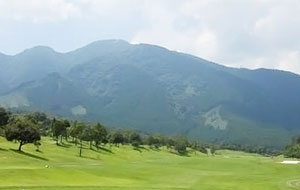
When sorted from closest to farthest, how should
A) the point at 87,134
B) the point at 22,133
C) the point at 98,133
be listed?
1. the point at 22,133
2. the point at 87,134
3. the point at 98,133

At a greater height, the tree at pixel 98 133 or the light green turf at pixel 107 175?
the tree at pixel 98 133

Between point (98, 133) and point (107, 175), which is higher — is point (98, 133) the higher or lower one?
the higher one

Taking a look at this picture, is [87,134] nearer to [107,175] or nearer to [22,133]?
[22,133]

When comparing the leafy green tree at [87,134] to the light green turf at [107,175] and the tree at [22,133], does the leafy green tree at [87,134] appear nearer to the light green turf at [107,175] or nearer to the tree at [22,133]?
the light green turf at [107,175]

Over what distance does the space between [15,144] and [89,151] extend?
85.4 ft

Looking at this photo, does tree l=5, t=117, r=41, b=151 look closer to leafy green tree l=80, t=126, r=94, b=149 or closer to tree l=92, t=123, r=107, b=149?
leafy green tree l=80, t=126, r=94, b=149

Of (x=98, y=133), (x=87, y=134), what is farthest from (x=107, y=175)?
(x=98, y=133)

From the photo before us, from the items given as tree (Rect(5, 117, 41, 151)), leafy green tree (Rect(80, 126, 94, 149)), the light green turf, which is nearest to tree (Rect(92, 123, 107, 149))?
leafy green tree (Rect(80, 126, 94, 149))

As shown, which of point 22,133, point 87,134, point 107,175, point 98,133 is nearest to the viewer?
point 107,175

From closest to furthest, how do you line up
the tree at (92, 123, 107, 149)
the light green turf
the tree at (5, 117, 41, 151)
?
the light green turf < the tree at (5, 117, 41, 151) < the tree at (92, 123, 107, 149)

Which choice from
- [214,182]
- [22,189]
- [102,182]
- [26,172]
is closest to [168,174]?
[214,182]

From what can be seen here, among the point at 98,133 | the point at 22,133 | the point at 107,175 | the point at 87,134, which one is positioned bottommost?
the point at 107,175

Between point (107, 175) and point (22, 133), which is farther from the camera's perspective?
point (22, 133)

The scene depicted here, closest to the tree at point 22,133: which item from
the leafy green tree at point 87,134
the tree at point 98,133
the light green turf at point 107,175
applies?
the light green turf at point 107,175
